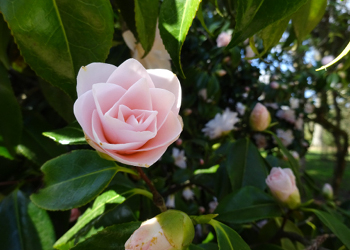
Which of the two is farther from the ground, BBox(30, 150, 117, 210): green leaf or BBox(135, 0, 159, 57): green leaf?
BBox(135, 0, 159, 57): green leaf

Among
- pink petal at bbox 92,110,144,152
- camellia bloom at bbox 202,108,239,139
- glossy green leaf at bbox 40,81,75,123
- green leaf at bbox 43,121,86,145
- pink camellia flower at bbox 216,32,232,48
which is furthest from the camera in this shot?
pink camellia flower at bbox 216,32,232,48

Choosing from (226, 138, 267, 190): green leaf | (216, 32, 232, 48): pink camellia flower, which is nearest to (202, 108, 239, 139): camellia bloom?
(226, 138, 267, 190): green leaf

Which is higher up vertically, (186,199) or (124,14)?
(124,14)

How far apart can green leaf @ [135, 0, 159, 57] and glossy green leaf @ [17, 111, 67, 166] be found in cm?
33

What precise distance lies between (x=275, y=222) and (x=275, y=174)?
0.54ft

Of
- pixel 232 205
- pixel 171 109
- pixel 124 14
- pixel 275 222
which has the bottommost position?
pixel 275 222

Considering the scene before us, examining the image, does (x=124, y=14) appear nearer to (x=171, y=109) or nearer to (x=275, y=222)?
(x=171, y=109)

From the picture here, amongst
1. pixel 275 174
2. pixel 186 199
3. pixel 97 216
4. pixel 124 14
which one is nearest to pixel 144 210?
pixel 97 216

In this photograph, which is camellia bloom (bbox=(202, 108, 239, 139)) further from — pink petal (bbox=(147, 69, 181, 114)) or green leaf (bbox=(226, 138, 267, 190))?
pink petal (bbox=(147, 69, 181, 114))

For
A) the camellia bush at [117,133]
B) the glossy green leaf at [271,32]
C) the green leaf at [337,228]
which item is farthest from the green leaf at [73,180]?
the green leaf at [337,228]

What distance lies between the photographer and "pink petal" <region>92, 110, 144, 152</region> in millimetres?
265

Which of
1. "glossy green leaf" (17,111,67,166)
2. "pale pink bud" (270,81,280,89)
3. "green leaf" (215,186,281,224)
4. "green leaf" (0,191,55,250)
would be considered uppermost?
"pale pink bud" (270,81,280,89)

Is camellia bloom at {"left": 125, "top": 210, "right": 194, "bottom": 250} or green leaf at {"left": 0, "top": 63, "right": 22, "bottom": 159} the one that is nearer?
camellia bloom at {"left": 125, "top": 210, "right": 194, "bottom": 250}

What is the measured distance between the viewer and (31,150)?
1.84 ft
